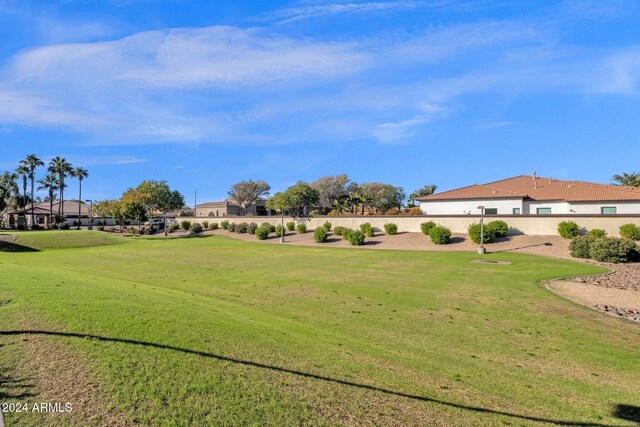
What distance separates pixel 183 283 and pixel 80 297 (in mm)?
8361

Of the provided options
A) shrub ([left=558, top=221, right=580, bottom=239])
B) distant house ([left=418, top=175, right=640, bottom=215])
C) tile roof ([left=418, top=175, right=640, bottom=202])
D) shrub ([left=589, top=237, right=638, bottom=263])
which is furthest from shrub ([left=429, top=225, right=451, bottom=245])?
shrub ([left=589, top=237, right=638, bottom=263])

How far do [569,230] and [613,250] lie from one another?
9595 millimetres

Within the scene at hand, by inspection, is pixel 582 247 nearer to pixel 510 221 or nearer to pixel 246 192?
pixel 510 221

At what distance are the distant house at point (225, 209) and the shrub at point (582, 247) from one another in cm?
7415

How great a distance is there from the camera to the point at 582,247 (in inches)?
1176

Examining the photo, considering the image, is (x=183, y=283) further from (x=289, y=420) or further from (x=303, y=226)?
(x=303, y=226)

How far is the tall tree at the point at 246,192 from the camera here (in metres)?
106

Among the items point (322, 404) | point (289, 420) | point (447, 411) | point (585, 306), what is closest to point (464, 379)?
point (447, 411)

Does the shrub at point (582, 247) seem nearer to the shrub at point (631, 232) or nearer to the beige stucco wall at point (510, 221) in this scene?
the shrub at point (631, 232)

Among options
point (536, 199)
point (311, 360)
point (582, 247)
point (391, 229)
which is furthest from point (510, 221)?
point (311, 360)

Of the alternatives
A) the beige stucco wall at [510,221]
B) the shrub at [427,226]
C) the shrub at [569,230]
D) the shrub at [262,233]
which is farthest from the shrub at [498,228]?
the shrub at [262,233]

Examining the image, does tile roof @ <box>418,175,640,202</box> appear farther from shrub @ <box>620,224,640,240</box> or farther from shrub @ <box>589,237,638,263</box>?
shrub @ <box>589,237,638,263</box>

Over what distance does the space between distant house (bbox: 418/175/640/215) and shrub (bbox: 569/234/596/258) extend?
1167 centimetres

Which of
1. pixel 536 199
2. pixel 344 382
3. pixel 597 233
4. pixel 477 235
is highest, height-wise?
pixel 536 199
